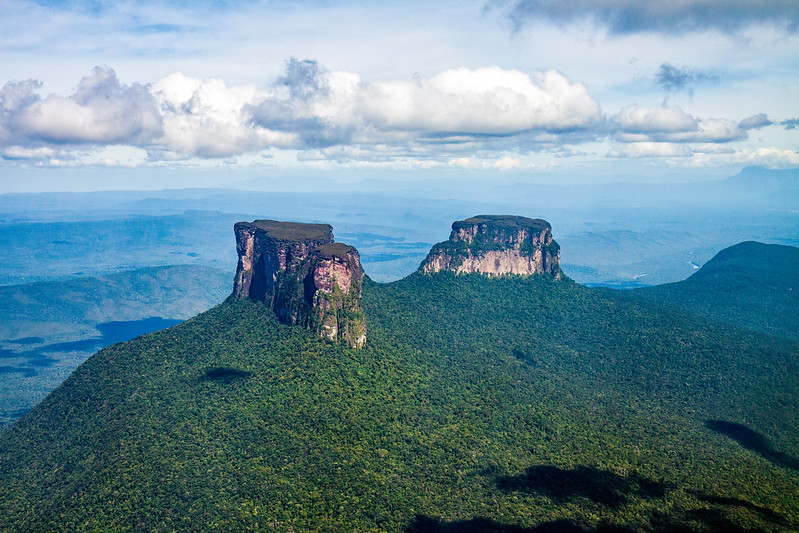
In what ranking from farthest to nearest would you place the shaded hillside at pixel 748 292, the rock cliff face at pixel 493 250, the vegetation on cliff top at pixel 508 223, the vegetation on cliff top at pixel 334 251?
1. the shaded hillside at pixel 748 292
2. the rock cliff face at pixel 493 250
3. the vegetation on cliff top at pixel 508 223
4. the vegetation on cliff top at pixel 334 251

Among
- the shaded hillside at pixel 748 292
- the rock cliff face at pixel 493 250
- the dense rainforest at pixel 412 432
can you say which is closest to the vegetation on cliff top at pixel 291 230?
the dense rainforest at pixel 412 432

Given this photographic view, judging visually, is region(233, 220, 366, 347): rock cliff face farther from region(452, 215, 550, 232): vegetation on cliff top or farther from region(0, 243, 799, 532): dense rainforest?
region(452, 215, 550, 232): vegetation on cliff top

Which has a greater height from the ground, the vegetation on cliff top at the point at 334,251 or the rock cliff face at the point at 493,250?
the vegetation on cliff top at the point at 334,251

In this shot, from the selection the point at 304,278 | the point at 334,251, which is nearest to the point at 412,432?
the point at 334,251

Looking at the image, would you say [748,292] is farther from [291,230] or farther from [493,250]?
[291,230]

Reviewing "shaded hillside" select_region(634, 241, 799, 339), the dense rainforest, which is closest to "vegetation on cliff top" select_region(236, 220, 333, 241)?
the dense rainforest

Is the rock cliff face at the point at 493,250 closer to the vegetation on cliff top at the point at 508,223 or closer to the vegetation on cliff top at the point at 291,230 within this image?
the vegetation on cliff top at the point at 508,223
